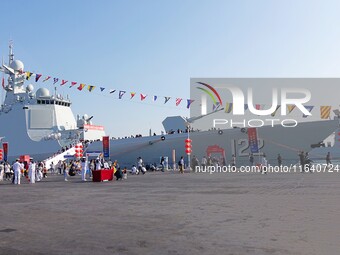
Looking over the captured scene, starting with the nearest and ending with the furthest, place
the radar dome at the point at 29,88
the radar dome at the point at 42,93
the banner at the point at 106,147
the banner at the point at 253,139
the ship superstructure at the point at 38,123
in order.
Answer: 1. the banner at the point at 253,139
2. the banner at the point at 106,147
3. the ship superstructure at the point at 38,123
4. the radar dome at the point at 42,93
5. the radar dome at the point at 29,88

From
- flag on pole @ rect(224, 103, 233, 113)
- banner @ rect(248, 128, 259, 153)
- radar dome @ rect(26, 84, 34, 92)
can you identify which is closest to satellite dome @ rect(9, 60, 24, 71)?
radar dome @ rect(26, 84, 34, 92)

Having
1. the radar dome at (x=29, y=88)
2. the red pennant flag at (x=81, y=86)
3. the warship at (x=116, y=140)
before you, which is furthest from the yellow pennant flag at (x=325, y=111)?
the radar dome at (x=29, y=88)

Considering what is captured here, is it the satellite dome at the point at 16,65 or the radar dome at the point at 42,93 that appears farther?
the satellite dome at the point at 16,65

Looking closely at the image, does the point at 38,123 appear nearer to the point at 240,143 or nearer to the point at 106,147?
the point at 106,147

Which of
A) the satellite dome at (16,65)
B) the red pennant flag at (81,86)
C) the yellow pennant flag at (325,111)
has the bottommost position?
the yellow pennant flag at (325,111)

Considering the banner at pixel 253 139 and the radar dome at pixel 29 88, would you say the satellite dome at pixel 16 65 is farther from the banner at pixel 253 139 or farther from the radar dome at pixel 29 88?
the banner at pixel 253 139

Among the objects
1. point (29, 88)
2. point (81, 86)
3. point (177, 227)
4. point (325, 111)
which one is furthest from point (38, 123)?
point (177, 227)

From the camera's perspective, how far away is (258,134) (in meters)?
30.7

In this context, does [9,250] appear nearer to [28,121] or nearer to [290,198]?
[290,198]

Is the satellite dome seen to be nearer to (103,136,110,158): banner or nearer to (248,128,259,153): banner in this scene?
(103,136,110,158): banner

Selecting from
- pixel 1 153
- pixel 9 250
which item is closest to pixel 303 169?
pixel 9 250

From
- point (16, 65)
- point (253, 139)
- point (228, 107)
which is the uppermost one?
point (16, 65)

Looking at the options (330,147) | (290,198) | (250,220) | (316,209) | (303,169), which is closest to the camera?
(250,220)

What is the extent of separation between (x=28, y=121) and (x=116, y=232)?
→ 43.7 m
